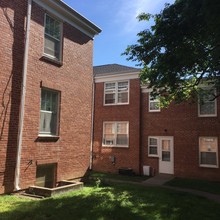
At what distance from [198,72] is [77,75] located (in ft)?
19.4

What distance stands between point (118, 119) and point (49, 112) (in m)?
10.8

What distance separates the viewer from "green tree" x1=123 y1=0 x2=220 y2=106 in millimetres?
9367

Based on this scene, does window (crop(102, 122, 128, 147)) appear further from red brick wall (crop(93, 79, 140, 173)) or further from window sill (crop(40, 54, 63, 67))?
window sill (crop(40, 54, 63, 67))

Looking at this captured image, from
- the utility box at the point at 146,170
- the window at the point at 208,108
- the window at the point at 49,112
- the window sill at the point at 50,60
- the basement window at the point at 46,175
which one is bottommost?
the utility box at the point at 146,170

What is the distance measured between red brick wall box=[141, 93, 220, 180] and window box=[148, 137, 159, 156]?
24 centimetres

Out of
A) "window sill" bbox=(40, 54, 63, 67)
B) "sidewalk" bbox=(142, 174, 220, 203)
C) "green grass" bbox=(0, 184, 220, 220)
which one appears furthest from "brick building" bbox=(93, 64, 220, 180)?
"window sill" bbox=(40, 54, 63, 67)

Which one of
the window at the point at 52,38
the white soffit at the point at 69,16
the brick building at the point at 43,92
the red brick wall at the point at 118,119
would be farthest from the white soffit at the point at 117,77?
the window at the point at 52,38

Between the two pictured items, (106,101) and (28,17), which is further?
(106,101)

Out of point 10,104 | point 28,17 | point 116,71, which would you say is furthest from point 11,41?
point 116,71

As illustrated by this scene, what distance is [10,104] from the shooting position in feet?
31.4

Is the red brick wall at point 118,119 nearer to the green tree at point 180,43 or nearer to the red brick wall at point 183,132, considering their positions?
the red brick wall at point 183,132

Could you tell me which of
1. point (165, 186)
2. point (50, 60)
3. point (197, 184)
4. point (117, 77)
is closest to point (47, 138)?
point (50, 60)

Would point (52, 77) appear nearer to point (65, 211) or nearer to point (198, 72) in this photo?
point (65, 211)

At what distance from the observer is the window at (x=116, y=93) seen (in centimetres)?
2194
